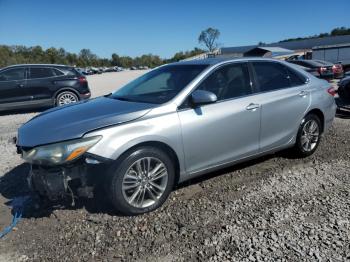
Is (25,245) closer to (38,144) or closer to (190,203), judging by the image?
(38,144)

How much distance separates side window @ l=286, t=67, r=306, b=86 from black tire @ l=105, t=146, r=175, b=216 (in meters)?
2.45

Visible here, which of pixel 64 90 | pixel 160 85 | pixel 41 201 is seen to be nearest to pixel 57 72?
pixel 64 90

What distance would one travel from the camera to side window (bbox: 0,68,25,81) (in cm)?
1097

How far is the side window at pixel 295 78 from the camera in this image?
16.7 ft

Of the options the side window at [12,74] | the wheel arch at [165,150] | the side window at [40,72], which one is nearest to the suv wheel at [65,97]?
the side window at [40,72]

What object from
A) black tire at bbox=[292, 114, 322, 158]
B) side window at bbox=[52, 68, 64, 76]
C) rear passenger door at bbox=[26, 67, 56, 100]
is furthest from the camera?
side window at bbox=[52, 68, 64, 76]

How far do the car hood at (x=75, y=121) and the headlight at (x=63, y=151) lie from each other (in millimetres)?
61

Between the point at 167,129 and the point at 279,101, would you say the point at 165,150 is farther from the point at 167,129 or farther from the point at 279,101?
the point at 279,101

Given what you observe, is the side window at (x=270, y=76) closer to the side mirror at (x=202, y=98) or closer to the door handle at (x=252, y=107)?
the door handle at (x=252, y=107)

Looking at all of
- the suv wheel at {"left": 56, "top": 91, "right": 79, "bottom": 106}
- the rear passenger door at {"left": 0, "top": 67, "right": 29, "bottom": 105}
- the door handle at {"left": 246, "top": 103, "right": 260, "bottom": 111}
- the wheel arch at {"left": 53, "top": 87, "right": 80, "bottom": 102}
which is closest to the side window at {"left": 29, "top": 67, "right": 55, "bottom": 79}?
the rear passenger door at {"left": 0, "top": 67, "right": 29, "bottom": 105}

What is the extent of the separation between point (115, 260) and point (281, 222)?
5.50ft

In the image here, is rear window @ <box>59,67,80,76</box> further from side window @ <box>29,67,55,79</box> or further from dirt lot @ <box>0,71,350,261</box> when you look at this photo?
dirt lot @ <box>0,71,350,261</box>

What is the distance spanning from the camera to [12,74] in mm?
11070

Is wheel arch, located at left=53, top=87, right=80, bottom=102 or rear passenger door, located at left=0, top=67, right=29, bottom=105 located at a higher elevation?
rear passenger door, located at left=0, top=67, right=29, bottom=105
